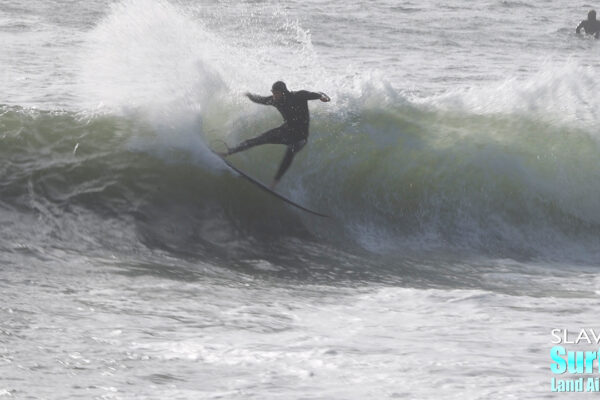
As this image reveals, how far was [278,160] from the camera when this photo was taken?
1130 cm

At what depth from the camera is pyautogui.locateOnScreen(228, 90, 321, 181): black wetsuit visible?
32.6ft

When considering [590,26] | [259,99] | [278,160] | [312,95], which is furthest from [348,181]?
[590,26]

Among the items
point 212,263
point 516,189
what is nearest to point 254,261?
point 212,263

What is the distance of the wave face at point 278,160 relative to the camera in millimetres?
10086

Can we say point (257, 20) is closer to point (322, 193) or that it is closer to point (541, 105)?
point (541, 105)

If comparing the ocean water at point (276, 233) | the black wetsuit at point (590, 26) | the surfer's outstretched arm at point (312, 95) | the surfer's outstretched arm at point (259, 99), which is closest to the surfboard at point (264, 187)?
the ocean water at point (276, 233)

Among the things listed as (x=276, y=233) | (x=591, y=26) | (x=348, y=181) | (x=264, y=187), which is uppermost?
(x=591, y=26)

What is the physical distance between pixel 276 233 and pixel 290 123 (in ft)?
3.89

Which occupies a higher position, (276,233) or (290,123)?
(290,123)

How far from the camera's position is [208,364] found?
5746 millimetres

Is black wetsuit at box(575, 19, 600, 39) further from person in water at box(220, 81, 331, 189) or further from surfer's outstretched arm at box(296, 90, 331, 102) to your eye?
surfer's outstretched arm at box(296, 90, 331, 102)

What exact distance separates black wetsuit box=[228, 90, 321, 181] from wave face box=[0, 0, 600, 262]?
0.62 metres

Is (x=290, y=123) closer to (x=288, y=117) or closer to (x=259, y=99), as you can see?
(x=288, y=117)

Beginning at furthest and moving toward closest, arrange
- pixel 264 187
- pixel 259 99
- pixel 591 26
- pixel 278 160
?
pixel 591 26, pixel 278 160, pixel 264 187, pixel 259 99
